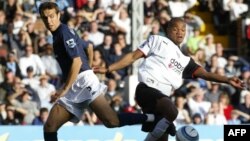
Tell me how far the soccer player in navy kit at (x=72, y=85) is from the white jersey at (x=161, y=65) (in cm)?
50

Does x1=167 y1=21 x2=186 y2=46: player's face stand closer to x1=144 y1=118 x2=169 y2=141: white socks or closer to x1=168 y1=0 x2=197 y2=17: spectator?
x1=144 y1=118 x2=169 y2=141: white socks

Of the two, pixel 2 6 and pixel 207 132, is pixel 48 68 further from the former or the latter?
pixel 207 132

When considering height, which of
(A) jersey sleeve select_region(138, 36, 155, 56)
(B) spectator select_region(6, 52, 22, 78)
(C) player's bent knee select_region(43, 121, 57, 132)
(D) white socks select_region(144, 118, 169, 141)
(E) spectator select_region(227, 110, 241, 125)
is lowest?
(E) spectator select_region(227, 110, 241, 125)

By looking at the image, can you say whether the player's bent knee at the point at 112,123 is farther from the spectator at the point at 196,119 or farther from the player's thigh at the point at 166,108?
the spectator at the point at 196,119

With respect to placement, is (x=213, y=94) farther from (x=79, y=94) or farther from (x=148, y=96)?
(x=79, y=94)

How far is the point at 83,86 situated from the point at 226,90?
30.6 ft

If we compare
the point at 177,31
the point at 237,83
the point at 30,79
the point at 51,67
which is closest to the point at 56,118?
the point at 177,31

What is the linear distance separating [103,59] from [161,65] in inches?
322

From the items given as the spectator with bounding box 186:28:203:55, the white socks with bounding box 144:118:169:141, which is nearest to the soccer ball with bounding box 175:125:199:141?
the white socks with bounding box 144:118:169:141

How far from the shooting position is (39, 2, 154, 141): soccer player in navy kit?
12312 mm

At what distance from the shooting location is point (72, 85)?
12578 millimetres

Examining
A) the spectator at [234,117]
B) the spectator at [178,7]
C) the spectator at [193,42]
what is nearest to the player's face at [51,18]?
the spectator at [234,117]

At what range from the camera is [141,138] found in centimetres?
1669

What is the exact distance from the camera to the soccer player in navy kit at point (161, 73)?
12.5 metres
